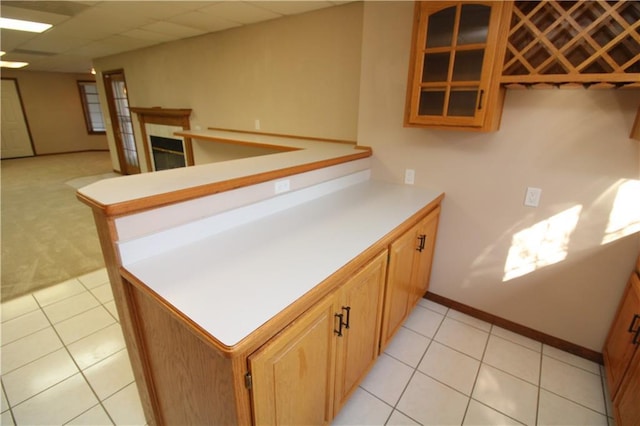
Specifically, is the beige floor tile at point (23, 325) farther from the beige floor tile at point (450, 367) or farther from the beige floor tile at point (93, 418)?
the beige floor tile at point (450, 367)

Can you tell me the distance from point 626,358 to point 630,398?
0.76 feet

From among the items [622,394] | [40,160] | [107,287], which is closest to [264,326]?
[622,394]

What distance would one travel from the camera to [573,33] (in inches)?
60.2

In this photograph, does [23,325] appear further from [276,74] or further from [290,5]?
[290,5]

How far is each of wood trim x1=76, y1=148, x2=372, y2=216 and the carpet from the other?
7.53ft

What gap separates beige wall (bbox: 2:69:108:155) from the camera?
8.18 metres

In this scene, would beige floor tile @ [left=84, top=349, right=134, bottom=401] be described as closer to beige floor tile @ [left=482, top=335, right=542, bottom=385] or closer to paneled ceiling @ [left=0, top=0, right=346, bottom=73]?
beige floor tile @ [left=482, top=335, right=542, bottom=385]

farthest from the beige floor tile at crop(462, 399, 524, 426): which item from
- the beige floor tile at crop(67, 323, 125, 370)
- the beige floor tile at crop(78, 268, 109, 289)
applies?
the beige floor tile at crop(78, 268, 109, 289)

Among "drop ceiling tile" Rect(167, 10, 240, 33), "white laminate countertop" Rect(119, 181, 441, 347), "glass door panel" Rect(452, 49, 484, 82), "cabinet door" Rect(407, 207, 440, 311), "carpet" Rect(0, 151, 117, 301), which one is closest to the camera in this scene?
"white laminate countertop" Rect(119, 181, 441, 347)

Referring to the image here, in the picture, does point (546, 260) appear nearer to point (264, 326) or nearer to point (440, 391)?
point (440, 391)

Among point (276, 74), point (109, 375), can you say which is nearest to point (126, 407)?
point (109, 375)

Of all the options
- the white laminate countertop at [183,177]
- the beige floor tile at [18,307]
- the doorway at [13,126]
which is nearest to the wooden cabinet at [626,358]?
the white laminate countertop at [183,177]

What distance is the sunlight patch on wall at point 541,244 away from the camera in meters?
1.84

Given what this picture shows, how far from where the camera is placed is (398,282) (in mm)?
1794
